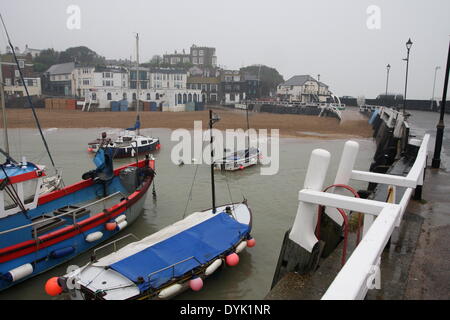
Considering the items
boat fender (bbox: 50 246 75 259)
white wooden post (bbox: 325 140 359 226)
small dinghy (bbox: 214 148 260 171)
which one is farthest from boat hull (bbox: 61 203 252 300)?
small dinghy (bbox: 214 148 260 171)

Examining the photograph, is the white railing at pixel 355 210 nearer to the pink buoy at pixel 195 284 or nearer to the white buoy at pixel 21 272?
the pink buoy at pixel 195 284

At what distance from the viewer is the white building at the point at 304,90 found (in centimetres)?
10081

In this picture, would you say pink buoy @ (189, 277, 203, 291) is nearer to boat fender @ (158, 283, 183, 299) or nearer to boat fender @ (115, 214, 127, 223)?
boat fender @ (158, 283, 183, 299)

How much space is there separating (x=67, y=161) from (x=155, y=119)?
116ft

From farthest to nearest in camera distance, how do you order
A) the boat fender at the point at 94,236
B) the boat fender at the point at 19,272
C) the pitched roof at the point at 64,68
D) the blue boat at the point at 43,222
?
the pitched roof at the point at 64,68
the boat fender at the point at 94,236
the blue boat at the point at 43,222
the boat fender at the point at 19,272

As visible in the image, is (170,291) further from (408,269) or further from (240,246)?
(408,269)

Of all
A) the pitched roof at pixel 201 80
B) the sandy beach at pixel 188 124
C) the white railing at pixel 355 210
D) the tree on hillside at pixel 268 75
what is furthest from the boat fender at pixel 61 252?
the tree on hillside at pixel 268 75

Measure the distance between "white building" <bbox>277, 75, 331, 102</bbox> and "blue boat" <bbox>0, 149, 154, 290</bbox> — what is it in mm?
91560

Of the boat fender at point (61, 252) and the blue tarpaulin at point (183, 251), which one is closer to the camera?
the blue tarpaulin at point (183, 251)

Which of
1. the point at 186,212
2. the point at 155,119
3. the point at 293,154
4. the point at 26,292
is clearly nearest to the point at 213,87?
the point at 155,119

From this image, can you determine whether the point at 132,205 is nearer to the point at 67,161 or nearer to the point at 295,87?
the point at 67,161

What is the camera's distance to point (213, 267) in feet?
32.6

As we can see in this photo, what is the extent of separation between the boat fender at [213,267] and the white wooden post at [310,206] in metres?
5.48

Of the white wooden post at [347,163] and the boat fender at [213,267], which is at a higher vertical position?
the white wooden post at [347,163]
